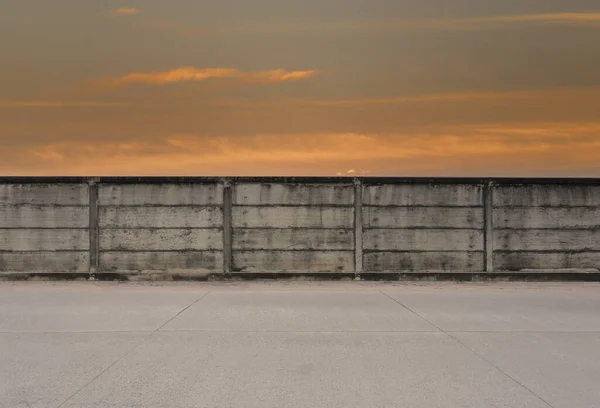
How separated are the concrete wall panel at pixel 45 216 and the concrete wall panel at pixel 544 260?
840 centimetres

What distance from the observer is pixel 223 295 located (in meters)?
9.62

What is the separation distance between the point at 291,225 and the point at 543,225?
5.10m

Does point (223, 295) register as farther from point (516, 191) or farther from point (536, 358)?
point (516, 191)

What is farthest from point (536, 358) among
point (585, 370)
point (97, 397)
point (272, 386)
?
point (97, 397)

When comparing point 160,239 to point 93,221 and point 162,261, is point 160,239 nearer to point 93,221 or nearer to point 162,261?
point 162,261

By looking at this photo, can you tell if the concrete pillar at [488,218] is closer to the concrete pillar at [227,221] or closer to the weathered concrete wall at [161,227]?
the concrete pillar at [227,221]

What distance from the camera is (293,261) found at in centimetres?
1153

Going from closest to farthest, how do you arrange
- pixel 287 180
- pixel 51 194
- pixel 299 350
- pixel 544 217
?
pixel 299 350
pixel 287 180
pixel 51 194
pixel 544 217

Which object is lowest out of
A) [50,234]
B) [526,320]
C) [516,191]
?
[526,320]

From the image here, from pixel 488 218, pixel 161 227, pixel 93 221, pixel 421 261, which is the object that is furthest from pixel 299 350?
pixel 93 221

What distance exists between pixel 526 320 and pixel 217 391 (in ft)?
15.0

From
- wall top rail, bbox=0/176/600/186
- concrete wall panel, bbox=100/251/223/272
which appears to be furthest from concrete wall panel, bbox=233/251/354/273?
wall top rail, bbox=0/176/600/186

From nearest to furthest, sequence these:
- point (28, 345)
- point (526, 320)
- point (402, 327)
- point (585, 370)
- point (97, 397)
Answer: point (97, 397) < point (585, 370) < point (28, 345) < point (402, 327) < point (526, 320)

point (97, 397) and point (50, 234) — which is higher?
point (50, 234)
